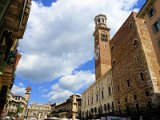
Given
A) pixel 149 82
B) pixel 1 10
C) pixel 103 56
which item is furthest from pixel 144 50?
pixel 103 56

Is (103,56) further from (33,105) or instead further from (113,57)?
(33,105)

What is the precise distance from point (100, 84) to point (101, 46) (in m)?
17.2

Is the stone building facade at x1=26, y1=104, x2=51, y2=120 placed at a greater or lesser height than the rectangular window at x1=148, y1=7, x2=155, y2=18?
lesser

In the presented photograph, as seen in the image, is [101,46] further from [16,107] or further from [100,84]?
[16,107]

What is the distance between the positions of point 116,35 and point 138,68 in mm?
11405

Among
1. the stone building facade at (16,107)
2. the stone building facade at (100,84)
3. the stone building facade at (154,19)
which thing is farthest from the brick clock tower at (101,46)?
the stone building facade at (154,19)

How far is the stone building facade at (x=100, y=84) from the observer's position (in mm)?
31433

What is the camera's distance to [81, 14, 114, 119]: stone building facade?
31433 millimetres

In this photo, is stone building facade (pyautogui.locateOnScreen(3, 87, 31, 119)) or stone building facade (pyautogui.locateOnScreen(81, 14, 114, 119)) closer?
stone building facade (pyautogui.locateOnScreen(81, 14, 114, 119))

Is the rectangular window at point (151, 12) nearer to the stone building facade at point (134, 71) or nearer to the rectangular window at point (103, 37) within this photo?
the stone building facade at point (134, 71)

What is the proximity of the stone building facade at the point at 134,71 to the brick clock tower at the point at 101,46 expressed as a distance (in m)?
16.3

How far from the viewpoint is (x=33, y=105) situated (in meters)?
95.4

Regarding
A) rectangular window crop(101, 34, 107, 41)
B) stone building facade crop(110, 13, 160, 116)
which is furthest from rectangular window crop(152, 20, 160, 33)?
rectangular window crop(101, 34, 107, 41)

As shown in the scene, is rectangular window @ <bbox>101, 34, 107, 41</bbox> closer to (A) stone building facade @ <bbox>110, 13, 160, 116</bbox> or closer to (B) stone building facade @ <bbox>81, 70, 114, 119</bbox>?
(B) stone building facade @ <bbox>81, 70, 114, 119</bbox>
